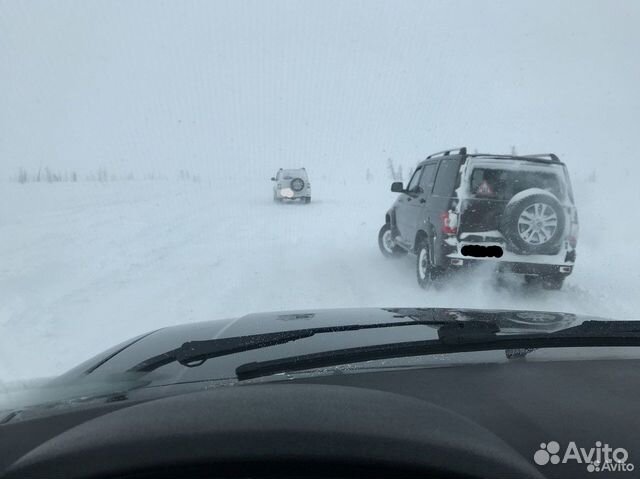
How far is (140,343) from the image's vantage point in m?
2.96

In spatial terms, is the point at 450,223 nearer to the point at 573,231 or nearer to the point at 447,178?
the point at 447,178

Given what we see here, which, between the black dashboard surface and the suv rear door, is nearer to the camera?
the black dashboard surface

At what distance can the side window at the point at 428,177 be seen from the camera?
812 cm

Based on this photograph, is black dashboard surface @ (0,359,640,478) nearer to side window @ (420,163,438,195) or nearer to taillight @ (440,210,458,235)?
taillight @ (440,210,458,235)

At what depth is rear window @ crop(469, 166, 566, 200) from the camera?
271 inches

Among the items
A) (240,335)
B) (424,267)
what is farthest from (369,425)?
(424,267)

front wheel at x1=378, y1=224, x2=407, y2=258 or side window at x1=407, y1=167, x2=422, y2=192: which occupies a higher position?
side window at x1=407, y1=167, x2=422, y2=192

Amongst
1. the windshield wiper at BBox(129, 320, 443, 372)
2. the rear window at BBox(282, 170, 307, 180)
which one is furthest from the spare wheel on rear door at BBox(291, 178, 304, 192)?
the windshield wiper at BBox(129, 320, 443, 372)

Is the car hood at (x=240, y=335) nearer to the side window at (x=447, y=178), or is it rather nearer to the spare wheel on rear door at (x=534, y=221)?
the spare wheel on rear door at (x=534, y=221)

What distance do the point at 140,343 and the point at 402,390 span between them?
66.2 inches

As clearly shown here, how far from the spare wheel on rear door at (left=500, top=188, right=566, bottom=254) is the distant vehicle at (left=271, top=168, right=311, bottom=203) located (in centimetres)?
1539

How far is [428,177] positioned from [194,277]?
377cm

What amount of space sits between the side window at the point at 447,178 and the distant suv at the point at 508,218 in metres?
0.02

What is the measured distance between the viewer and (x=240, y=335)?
2838 millimetres
